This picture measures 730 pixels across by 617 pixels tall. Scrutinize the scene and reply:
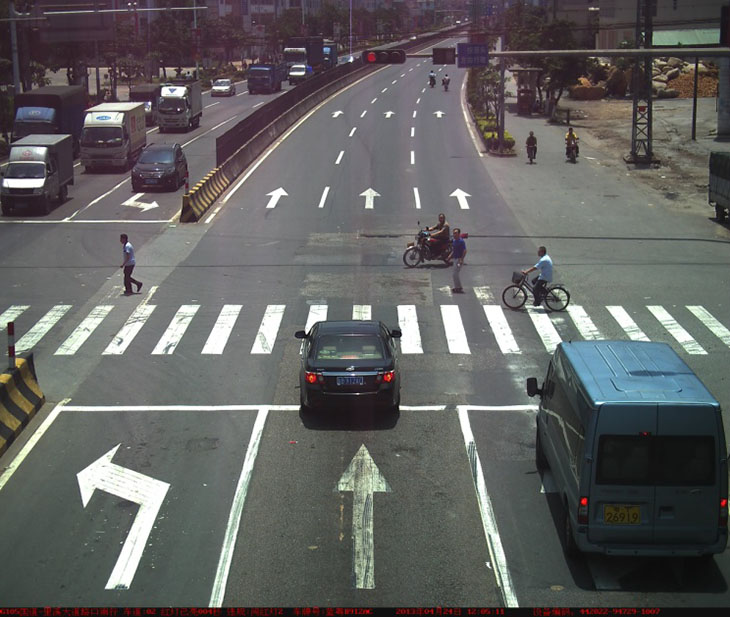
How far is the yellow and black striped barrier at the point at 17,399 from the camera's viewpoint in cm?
1652

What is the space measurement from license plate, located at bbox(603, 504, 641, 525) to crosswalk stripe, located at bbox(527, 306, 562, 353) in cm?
1089

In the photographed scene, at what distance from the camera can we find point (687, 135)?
190 ft

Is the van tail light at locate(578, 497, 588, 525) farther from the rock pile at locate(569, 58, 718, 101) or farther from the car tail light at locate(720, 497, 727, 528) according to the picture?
the rock pile at locate(569, 58, 718, 101)

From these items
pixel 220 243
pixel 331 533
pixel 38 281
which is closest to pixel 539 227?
pixel 220 243

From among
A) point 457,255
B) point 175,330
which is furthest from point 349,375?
point 457,255

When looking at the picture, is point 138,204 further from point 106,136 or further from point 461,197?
point 461,197

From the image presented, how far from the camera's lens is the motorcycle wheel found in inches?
1233

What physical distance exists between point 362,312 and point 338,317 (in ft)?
2.73

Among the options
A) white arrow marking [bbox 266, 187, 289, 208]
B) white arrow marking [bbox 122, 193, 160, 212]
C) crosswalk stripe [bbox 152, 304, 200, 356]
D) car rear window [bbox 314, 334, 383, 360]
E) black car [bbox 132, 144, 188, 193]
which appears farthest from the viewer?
black car [bbox 132, 144, 188, 193]

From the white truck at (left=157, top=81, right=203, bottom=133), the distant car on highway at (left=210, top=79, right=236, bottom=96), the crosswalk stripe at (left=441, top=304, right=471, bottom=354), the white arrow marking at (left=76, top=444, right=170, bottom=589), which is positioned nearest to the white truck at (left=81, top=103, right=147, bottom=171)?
the white truck at (left=157, top=81, right=203, bottom=133)

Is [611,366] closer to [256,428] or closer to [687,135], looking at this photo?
[256,428]

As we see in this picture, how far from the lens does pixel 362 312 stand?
25.7 m

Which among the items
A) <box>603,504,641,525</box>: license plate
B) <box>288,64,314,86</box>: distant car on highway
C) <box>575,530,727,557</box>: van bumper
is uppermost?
<box>288,64,314,86</box>: distant car on highway

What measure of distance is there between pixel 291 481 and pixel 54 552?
11.9ft
